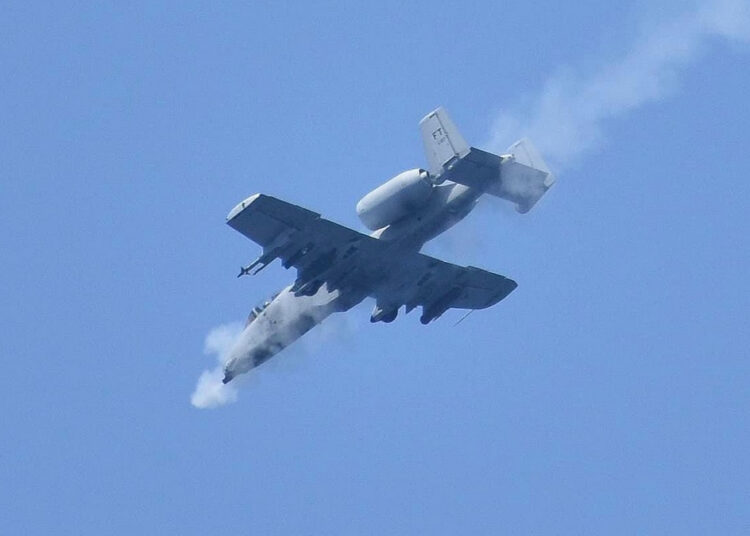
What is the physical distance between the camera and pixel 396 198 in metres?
54.6

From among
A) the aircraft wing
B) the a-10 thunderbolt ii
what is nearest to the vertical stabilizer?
the a-10 thunderbolt ii

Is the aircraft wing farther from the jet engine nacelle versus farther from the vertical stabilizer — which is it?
the vertical stabilizer

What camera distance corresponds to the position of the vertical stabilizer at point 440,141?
53.5m

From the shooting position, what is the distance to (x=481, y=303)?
210 feet

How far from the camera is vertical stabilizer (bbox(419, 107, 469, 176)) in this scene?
176ft

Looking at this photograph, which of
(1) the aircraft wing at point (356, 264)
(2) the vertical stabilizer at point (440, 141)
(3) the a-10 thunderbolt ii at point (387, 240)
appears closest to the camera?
(2) the vertical stabilizer at point (440, 141)

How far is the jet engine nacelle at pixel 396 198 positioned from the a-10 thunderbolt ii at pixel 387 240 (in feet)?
0.10

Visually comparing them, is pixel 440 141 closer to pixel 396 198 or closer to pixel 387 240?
pixel 396 198

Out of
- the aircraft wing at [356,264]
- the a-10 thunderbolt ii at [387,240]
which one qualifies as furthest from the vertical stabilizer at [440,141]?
the aircraft wing at [356,264]

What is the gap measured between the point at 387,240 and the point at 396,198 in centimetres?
243

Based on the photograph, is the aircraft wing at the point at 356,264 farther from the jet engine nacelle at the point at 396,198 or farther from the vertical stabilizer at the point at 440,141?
the vertical stabilizer at the point at 440,141

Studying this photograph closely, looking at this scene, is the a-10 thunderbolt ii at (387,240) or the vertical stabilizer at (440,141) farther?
the a-10 thunderbolt ii at (387,240)

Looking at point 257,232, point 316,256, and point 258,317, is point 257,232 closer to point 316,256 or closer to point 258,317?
point 316,256

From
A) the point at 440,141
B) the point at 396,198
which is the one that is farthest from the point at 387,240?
the point at 440,141
